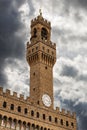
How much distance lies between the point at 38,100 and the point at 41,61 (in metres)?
9.13

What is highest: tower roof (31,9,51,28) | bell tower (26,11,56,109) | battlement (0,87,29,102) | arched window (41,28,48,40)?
tower roof (31,9,51,28)

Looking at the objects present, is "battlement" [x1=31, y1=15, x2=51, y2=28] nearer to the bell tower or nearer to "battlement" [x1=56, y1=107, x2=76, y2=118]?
the bell tower

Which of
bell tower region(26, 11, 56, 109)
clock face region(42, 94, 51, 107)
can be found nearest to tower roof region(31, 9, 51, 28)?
bell tower region(26, 11, 56, 109)

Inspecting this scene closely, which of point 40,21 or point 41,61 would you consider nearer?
point 41,61

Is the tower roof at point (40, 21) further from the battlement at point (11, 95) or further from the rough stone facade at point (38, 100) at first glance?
the battlement at point (11, 95)

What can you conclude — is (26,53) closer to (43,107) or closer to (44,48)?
(44,48)

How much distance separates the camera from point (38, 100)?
2717 inches

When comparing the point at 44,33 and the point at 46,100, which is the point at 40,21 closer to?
the point at 44,33

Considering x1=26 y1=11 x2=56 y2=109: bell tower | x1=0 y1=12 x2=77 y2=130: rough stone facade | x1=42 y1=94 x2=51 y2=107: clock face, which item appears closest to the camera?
x1=0 y1=12 x2=77 y2=130: rough stone facade

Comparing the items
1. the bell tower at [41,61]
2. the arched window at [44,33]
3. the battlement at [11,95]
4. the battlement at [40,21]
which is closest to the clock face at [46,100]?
the bell tower at [41,61]

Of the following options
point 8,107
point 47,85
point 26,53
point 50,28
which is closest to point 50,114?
point 47,85

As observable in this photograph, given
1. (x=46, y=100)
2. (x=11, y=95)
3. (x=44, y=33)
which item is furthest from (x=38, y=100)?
(x=44, y=33)

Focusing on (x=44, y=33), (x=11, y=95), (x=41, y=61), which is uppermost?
(x=44, y=33)

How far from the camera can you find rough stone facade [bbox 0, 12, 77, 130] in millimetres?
61750
